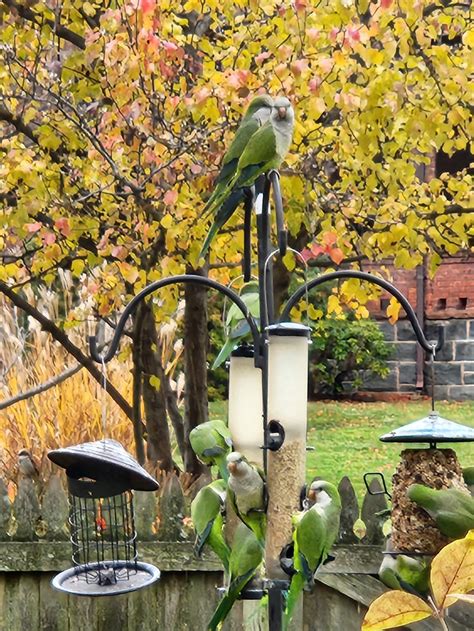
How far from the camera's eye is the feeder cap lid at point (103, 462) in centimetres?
189

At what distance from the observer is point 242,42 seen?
11.7ft

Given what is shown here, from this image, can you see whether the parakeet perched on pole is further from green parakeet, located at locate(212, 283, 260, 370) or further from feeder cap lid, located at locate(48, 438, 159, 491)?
feeder cap lid, located at locate(48, 438, 159, 491)

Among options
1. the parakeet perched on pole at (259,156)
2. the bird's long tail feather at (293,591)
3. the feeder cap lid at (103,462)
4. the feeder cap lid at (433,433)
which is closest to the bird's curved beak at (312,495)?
the bird's long tail feather at (293,591)

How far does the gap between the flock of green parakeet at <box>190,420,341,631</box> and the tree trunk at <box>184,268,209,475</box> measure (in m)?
2.11

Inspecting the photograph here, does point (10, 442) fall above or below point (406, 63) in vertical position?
below

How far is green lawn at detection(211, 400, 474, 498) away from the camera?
22.2ft

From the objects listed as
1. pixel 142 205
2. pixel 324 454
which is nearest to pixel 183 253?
pixel 142 205

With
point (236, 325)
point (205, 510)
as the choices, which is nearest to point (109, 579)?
point (205, 510)

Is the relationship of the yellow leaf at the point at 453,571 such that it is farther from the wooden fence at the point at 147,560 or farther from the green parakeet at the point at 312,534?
the wooden fence at the point at 147,560

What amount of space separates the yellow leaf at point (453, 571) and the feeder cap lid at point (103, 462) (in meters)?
0.91

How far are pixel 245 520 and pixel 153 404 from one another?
7.84 ft

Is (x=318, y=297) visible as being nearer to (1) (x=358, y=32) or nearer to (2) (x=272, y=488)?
(1) (x=358, y=32)

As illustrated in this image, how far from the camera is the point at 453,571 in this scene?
114 centimetres

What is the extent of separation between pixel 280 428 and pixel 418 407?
25.8 ft
